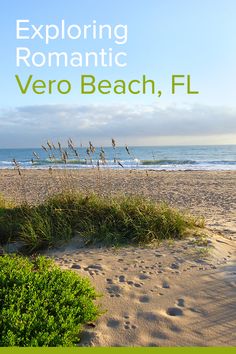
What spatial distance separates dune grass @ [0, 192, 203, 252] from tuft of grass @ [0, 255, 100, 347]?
5.96ft

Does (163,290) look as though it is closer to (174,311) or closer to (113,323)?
(174,311)

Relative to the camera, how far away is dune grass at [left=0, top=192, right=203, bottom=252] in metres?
6.78

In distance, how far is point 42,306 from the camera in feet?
13.7

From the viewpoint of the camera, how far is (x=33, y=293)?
4.26 meters

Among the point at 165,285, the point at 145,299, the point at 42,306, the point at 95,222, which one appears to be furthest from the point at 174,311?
the point at 95,222

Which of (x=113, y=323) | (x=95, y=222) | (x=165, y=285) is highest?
(x=95, y=222)

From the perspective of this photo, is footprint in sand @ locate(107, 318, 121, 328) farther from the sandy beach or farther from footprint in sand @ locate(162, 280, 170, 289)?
footprint in sand @ locate(162, 280, 170, 289)

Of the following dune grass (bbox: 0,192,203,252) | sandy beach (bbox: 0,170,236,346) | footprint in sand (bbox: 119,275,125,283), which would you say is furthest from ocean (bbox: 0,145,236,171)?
footprint in sand (bbox: 119,275,125,283)

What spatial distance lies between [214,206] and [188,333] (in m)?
8.60

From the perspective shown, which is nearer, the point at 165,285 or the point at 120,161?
the point at 165,285

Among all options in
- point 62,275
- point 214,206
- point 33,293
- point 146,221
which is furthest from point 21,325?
point 214,206

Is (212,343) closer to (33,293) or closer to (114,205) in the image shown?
(33,293)

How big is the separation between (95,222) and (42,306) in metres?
3.07

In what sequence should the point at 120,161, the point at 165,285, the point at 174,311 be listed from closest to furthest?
the point at 174,311, the point at 165,285, the point at 120,161
